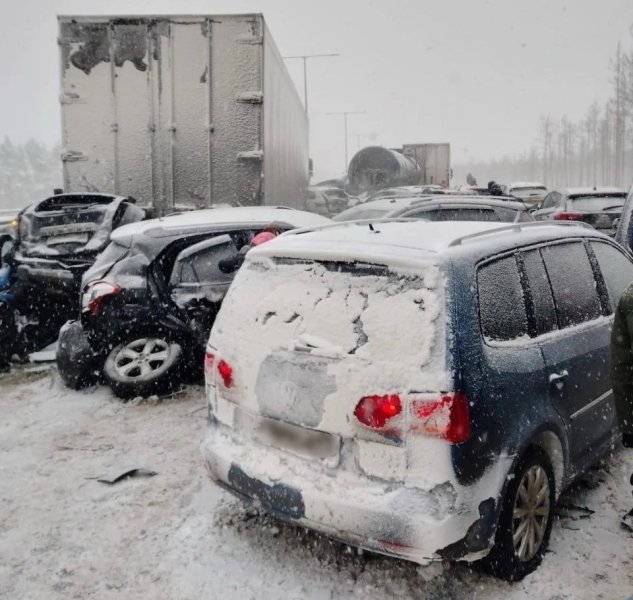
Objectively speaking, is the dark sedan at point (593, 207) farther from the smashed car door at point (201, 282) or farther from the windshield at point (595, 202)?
the smashed car door at point (201, 282)

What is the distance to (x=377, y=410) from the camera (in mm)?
2740

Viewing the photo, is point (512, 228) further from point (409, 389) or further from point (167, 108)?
point (167, 108)

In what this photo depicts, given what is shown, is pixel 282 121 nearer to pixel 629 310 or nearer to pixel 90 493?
pixel 90 493

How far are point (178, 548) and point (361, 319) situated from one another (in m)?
1.63

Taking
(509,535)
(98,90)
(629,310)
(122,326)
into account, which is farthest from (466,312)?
(98,90)

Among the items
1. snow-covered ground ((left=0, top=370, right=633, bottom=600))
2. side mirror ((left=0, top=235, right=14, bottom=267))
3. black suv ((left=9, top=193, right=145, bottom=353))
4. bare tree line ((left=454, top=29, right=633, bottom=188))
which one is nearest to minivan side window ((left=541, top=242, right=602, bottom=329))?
snow-covered ground ((left=0, top=370, right=633, bottom=600))

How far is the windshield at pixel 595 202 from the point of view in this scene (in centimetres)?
1403

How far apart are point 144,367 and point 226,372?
9.54 feet

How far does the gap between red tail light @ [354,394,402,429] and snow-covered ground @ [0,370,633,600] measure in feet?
2.89

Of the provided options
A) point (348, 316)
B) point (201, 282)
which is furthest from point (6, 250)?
point (348, 316)

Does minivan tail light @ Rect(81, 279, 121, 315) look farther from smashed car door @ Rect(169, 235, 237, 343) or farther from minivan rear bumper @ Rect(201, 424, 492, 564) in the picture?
minivan rear bumper @ Rect(201, 424, 492, 564)

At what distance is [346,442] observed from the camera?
2836mm

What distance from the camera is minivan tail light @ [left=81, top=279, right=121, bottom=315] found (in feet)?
18.9

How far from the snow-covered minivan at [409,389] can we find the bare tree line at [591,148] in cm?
4646
